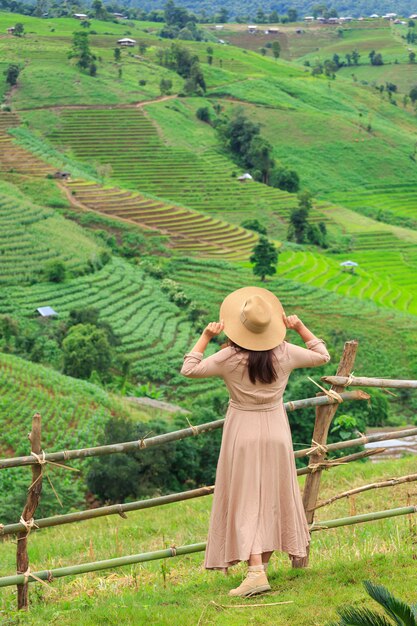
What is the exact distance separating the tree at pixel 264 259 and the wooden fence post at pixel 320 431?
3686 centimetres

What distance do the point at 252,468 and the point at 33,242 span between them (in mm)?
38356

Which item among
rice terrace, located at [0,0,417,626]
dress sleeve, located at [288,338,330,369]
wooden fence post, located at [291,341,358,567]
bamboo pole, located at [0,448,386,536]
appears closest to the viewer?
dress sleeve, located at [288,338,330,369]

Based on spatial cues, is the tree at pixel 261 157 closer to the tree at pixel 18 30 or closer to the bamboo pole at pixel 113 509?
the tree at pixel 18 30

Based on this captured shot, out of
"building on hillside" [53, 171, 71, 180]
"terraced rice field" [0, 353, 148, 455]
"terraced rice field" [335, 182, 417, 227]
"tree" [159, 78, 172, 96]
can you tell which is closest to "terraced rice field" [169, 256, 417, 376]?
"terraced rice field" [0, 353, 148, 455]

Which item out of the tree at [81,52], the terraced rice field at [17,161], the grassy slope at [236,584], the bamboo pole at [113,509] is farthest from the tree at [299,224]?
the bamboo pole at [113,509]

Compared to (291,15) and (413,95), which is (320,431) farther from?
(291,15)

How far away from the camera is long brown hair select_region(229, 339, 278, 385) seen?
430cm

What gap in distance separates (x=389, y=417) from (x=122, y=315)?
13.7 m

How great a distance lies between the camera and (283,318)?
4.43 m

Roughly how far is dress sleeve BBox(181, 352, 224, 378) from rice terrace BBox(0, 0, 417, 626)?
85mm

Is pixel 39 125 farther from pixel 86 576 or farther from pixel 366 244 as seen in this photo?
pixel 86 576

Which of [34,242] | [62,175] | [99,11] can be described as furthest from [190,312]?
[99,11]

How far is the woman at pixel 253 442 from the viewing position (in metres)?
4.30

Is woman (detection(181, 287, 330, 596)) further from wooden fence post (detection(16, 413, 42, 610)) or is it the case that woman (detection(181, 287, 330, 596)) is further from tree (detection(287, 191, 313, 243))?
tree (detection(287, 191, 313, 243))
